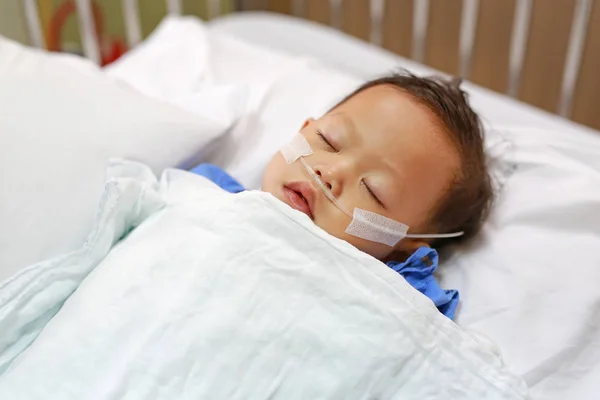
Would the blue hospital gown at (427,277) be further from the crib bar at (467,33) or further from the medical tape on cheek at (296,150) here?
the crib bar at (467,33)

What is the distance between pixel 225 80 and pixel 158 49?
0.19 meters

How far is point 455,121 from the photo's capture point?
983 mm

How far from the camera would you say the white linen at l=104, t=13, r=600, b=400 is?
86 centimetres

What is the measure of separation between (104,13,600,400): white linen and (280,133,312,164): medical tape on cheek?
160 millimetres

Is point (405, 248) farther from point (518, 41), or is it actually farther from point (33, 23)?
point (33, 23)

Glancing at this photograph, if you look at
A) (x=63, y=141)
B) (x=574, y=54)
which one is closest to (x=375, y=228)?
(x=63, y=141)

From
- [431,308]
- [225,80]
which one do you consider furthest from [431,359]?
[225,80]

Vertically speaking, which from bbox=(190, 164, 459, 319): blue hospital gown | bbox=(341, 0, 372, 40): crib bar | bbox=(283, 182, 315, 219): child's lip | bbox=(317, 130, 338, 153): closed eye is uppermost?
bbox=(317, 130, 338, 153): closed eye

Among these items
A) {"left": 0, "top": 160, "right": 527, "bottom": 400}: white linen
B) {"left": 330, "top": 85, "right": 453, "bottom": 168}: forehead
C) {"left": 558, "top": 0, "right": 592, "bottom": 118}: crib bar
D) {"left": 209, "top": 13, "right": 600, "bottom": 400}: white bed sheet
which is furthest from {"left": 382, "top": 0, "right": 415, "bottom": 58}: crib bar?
{"left": 0, "top": 160, "right": 527, "bottom": 400}: white linen

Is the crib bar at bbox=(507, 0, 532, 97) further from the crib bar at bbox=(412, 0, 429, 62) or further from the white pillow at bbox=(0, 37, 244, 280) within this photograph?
the white pillow at bbox=(0, 37, 244, 280)

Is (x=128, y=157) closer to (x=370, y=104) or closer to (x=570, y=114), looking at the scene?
(x=370, y=104)

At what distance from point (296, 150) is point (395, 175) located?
5.9 inches

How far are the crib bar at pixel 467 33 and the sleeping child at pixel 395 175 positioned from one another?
0.65 m

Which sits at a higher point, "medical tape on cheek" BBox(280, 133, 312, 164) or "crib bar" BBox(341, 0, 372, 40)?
"medical tape on cheek" BBox(280, 133, 312, 164)
